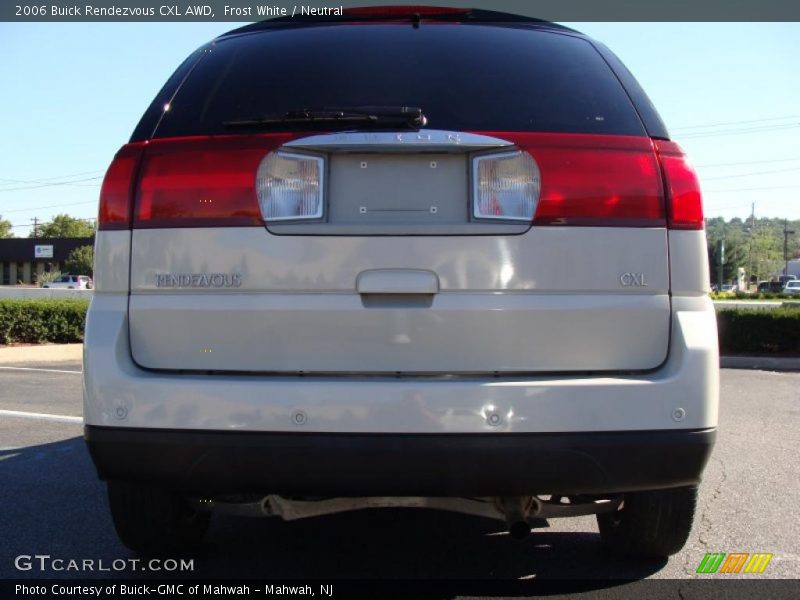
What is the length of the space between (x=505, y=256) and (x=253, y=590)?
1.59 meters

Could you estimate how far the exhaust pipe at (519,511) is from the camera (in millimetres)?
2703

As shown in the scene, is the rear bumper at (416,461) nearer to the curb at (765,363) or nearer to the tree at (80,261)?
the curb at (765,363)

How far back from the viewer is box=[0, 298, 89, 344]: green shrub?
17734 millimetres

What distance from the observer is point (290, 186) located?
2.49 metres

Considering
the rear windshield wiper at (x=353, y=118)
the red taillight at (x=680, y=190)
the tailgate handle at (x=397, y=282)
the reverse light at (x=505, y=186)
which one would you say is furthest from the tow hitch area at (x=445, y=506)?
the rear windshield wiper at (x=353, y=118)

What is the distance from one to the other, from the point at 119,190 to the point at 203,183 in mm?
290

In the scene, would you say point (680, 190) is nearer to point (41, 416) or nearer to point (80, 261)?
point (41, 416)

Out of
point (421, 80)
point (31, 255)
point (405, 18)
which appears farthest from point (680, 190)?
point (31, 255)

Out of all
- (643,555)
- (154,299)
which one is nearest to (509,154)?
(154,299)

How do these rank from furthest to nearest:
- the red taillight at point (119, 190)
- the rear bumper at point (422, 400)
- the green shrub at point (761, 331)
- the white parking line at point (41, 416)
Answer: the green shrub at point (761, 331), the white parking line at point (41, 416), the red taillight at point (119, 190), the rear bumper at point (422, 400)

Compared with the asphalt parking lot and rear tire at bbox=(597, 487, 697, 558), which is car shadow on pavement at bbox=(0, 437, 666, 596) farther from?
rear tire at bbox=(597, 487, 697, 558)

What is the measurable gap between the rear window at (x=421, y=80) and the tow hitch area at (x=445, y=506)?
1202 mm

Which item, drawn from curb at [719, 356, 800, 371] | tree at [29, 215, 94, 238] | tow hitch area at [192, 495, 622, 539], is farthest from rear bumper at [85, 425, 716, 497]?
tree at [29, 215, 94, 238]

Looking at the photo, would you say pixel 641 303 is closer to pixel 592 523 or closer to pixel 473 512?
pixel 473 512
